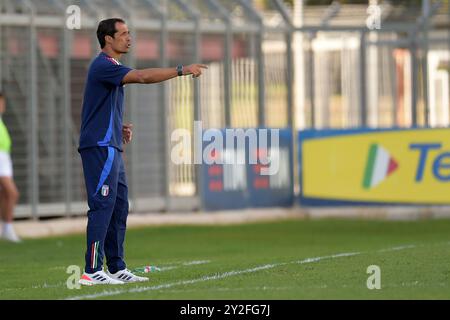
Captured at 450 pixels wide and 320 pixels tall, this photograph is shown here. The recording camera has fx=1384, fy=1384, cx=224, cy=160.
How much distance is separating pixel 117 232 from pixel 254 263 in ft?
6.66

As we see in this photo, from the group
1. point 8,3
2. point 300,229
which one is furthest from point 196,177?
point 8,3

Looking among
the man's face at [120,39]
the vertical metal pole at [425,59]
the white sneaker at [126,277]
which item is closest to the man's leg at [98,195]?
the white sneaker at [126,277]

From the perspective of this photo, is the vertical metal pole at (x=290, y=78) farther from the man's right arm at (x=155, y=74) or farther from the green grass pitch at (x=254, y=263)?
the man's right arm at (x=155, y=74)

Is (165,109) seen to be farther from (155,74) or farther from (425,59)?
(155,74)

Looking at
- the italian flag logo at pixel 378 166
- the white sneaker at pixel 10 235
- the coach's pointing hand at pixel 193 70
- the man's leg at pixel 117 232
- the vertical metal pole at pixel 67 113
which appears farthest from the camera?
the italian flag logo at pixel 378 166

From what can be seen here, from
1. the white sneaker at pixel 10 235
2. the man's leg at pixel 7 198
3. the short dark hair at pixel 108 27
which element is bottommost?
the white sneaker at pixel 10 235

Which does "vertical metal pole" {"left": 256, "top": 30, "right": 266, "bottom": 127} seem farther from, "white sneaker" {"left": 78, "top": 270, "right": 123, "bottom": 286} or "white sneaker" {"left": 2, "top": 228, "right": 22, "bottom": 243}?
"white sneaker" {"left": 78, "top": 270, "right": 123, "bottom": 286}

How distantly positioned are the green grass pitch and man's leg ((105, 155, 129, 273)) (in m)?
0.38

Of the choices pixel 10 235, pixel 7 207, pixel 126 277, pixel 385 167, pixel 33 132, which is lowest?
pixel 10 235

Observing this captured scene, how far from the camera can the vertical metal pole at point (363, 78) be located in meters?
23.8

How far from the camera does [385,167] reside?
22.2 m

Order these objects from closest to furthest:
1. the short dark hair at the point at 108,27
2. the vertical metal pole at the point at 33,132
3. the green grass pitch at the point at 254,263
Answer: the green grass pitch at the point at 254,263 < the short dark hair at the point at 108,27 < the vertical metal pole at the point at 33,132

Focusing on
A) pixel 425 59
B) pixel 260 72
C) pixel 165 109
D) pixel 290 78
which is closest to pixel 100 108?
pixel 165 109

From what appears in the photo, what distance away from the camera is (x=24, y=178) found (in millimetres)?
20531
